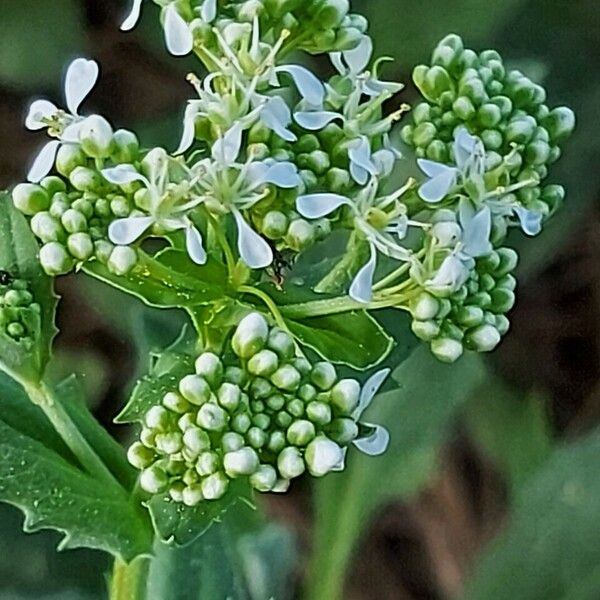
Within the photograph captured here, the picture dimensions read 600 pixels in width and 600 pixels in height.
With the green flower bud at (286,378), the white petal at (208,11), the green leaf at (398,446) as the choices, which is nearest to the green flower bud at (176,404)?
the green flower bud at (286,378)

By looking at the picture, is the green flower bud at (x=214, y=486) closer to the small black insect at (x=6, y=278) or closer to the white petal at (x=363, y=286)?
the white petal at (x=363, y=286)

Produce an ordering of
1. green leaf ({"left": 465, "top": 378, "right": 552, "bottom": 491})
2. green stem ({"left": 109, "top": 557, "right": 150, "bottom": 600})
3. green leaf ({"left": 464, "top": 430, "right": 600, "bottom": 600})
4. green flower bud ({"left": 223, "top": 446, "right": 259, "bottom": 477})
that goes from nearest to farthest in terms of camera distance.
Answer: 1. green flower bud ({"left": 223, "top": 446, "right": 259, "bottom": 477})
2. green stem ({"left": 109, "top": 557, "right": 150, "bottom": 600})
3. green leaf ({"left": 464, "top": 430, "right": 600, "bottom": 600})
4. green leaf ({"left": 465, "top": 378, "right": 552, "bottom": 491})

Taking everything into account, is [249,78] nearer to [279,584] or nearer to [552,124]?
[552,124]

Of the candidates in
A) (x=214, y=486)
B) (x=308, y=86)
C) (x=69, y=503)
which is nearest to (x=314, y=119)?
(x=308, y=86)

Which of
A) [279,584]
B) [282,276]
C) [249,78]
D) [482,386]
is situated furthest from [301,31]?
[482,386]

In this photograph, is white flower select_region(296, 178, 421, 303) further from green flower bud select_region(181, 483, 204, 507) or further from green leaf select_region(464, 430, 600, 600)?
green leaf select_region(464, 430, 600, 600)

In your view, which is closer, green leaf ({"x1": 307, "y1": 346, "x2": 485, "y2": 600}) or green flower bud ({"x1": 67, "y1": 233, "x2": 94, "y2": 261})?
green flower bud ({"x1": 67, "y1": 233, "x2": 94, "y2": 261})

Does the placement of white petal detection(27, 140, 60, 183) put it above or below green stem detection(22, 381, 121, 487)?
above

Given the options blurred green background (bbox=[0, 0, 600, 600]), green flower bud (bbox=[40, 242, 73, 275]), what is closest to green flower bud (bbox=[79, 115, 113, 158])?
green flower bud (bbox=[40, 242, 73, 275])
